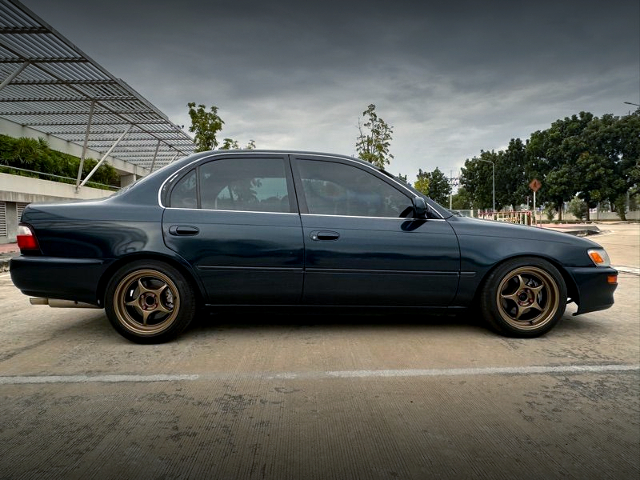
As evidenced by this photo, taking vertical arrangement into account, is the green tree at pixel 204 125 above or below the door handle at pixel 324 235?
above

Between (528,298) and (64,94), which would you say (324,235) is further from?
(64,94)

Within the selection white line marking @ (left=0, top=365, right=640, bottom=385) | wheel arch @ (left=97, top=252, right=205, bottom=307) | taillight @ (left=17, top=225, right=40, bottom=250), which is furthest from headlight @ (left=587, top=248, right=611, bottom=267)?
taillight @ (left=17, top=225, right=40, bottom=250)

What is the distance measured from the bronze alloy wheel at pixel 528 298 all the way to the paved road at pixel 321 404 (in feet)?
0.64

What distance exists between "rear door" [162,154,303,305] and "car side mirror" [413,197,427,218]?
3.27ft

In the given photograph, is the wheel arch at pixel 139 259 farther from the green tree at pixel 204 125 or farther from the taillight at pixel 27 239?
the green tree at pixel 204 125

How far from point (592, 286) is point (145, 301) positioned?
384 cm

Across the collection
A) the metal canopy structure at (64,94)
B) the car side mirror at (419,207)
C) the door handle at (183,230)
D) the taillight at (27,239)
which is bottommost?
the taillight at (27,239)

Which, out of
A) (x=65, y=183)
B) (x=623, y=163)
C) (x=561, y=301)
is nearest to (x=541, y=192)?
(x=623, y=163)

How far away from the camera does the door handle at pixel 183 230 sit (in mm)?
3277

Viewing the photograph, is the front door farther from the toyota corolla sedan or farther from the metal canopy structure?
the metal canopy structure

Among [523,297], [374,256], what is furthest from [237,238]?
[523,297]

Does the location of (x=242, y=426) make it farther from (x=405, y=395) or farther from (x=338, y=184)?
(x=338, y=184)

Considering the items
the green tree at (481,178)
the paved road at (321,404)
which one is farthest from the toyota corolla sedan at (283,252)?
the green tree at (481,178)

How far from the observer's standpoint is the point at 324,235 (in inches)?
132
